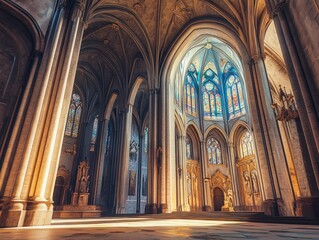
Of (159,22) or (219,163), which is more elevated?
(159,22)

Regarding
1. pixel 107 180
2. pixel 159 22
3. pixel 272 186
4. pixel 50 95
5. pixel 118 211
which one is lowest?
pixel 118 211

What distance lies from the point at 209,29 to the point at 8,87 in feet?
39.2

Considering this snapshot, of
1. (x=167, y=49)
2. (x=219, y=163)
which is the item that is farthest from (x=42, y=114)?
(x=219, y=163)

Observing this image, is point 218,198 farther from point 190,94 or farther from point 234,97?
point 190,94

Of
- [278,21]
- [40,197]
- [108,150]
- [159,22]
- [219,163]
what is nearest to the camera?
[40,197]

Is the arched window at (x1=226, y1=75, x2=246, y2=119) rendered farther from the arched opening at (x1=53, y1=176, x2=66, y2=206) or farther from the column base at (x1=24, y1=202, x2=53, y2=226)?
the column base at (x1=24, y1=202, x2=53, y2=226)

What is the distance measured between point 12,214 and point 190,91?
20.1m

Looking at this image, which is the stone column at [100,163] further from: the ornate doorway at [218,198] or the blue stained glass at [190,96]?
the ornate doorway at [218,198]

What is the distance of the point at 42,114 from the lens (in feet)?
19.5

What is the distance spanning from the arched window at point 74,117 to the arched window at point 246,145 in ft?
57.1

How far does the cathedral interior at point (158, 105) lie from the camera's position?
5.56m

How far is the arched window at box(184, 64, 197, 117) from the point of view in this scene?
21875mm

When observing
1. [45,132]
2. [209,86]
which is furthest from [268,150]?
[209,86]

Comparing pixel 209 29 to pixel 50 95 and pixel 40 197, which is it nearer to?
pixel 50 95
